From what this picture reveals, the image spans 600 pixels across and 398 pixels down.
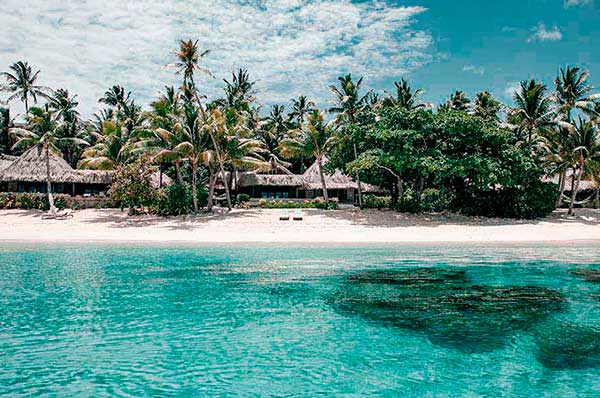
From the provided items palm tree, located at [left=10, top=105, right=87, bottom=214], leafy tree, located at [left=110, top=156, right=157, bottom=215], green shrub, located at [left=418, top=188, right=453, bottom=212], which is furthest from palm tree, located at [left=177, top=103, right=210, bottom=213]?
green shrub, located at [left=418, top=188, right=453, bottom=212]

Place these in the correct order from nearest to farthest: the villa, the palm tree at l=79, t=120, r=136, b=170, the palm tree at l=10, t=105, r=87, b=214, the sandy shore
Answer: the sandy shore
the palm tree at l=10, t=105, r=87, b=214
the palm tree at l=79, t=120, r=136, b=170
the villa

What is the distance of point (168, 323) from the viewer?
9438mm

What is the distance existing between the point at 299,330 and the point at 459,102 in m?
39.2

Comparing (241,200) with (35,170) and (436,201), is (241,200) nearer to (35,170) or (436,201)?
(436,201)

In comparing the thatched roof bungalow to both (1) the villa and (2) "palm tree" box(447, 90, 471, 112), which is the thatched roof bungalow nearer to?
(1) the villa

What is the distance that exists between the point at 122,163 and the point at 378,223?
17691mm

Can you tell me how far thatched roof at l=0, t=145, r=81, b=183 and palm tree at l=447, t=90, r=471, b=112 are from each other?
105ft

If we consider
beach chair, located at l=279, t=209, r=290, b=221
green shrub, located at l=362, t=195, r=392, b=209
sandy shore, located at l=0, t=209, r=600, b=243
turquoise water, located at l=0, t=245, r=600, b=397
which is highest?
green shrub, located at l=362, t=195, r=392, b=209

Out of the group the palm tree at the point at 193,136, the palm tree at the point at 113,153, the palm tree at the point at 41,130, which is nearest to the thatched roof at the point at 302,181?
the palm tree at the point at 193,136

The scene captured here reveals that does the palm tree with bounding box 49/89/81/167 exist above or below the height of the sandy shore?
above

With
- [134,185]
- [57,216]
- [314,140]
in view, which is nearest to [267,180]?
[314,140]

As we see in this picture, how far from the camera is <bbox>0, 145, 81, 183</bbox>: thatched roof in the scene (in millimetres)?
35031

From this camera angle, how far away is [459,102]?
43875 millimetres

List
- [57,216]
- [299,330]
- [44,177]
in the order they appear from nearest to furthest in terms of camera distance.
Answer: [299,330], [57,216], [44,177]
